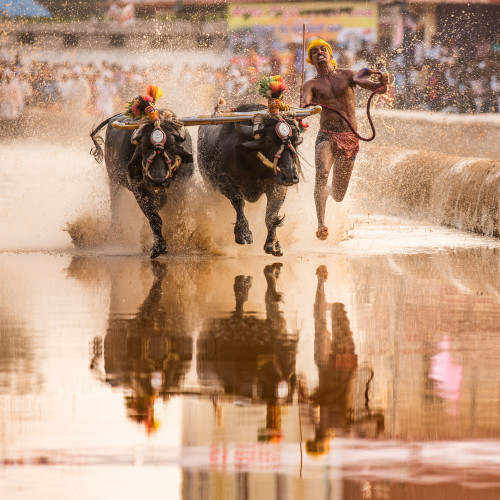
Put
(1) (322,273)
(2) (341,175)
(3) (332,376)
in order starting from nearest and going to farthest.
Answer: (3) (332,376), (1) (322,273), (2) (341,175)

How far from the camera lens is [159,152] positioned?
1121 cm

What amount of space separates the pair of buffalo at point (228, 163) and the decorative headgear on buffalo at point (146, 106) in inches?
3.2

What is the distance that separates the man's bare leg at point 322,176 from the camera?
1220 centimetres

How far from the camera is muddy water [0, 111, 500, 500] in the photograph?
15.6ft

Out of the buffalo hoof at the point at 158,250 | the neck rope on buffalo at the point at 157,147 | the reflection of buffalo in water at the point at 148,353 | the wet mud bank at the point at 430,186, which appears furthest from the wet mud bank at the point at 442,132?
the reflection of buffalo in water at the point at 148,353

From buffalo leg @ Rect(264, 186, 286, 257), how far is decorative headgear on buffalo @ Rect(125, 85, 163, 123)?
1197 millimetres

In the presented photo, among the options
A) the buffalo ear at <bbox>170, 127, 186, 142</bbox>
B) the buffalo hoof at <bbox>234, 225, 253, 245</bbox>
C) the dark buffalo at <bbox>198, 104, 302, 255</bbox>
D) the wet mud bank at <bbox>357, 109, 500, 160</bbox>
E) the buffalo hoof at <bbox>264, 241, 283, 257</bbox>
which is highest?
the wet mud bank at <bbox>357, 109, 500, 160</bbox>

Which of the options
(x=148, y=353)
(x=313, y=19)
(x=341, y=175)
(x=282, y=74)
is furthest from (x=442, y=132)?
(x=148, y=353)

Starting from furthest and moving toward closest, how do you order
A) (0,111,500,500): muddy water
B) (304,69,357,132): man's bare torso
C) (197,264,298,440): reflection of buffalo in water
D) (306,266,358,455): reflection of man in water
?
(304,69,357,132): man's bare torso → (197,264,298,440): reflection of buffalo in water → (306,266,358,455): reflection of man in water → (0,111,500,500): muddy water

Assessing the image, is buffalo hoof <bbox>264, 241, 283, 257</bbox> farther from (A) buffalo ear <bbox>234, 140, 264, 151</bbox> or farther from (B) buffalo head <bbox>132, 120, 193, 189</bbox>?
(B) buffalo head <bbox>132, 120, 193, 189</bbox>

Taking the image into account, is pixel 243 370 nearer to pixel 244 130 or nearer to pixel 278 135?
pixel 278 135

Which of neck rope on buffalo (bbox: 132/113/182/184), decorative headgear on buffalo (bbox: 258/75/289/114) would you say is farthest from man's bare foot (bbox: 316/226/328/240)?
neck rope on buffalo (bbox: 132/113/182/184)

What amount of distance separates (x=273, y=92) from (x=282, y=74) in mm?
17443

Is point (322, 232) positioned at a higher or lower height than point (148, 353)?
higher
